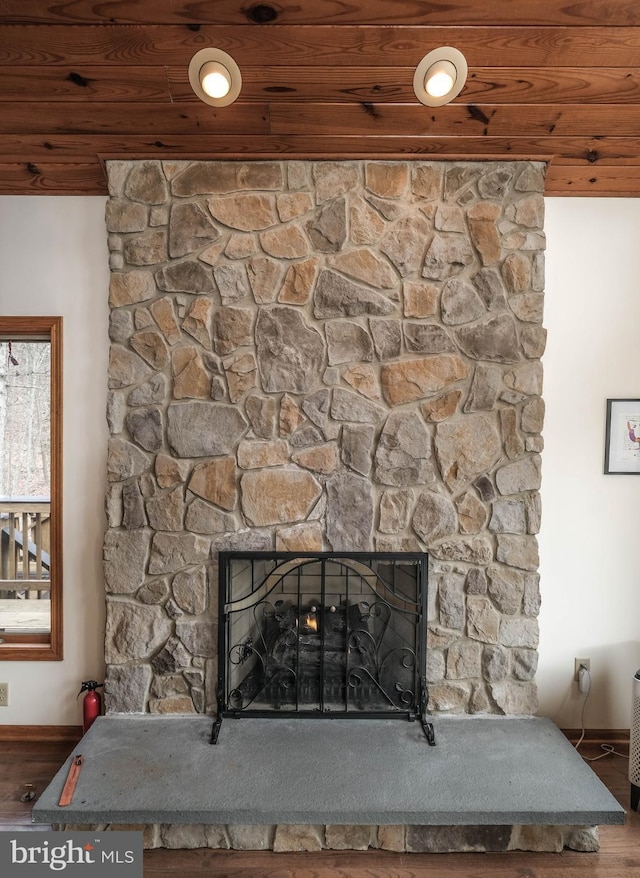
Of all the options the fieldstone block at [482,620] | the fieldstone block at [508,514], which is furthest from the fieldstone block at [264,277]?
the fieldstone block at [482,620]

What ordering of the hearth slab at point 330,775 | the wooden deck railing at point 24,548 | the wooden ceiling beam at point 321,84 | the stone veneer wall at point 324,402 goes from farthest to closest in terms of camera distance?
the wooden deck railing at point 24,548
the stone veneer wall at point 324,402
the wooden ceiling beam at point 321,84
the hearth slab at point 330,775

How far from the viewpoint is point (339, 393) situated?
2.34 metres

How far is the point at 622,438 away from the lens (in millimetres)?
2492

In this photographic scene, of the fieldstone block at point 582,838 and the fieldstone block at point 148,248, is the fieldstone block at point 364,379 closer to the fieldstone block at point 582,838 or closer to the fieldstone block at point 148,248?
the fieldstone block at point 148,248

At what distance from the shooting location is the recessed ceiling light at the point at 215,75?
1665mm

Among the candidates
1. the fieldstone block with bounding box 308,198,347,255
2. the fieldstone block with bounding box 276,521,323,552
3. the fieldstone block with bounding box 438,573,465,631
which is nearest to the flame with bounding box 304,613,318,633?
the fieldstone block with bounding box 276,521,323,552

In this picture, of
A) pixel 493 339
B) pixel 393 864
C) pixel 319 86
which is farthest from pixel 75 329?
pixel 393 864

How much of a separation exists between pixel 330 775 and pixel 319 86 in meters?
2.58

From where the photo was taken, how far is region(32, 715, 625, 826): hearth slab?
1801 mm

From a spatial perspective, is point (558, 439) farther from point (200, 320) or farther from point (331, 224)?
point (200, 320)

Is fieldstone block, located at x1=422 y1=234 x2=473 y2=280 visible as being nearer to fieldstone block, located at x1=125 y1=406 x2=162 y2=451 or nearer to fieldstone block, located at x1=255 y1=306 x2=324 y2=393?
fieldstone block, located at x1=255 y1=306 x2=324 y2=393

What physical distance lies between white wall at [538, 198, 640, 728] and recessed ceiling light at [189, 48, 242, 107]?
1.53 m

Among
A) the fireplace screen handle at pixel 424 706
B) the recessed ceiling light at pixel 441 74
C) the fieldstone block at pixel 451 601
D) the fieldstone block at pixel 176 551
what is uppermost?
the recessed ceiling light at pixel 441 74

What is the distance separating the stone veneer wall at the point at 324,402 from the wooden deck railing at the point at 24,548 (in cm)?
52
